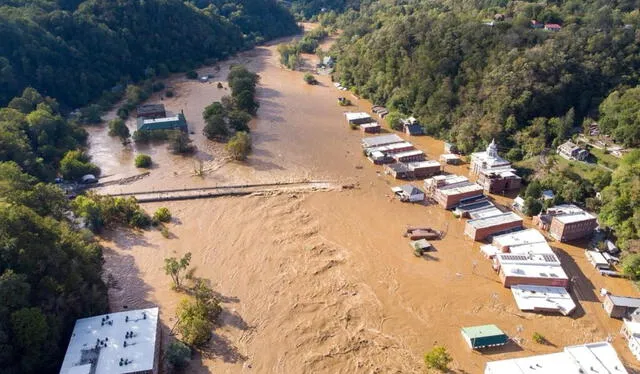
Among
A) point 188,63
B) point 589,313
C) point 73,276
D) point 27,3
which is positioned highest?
point 27,3

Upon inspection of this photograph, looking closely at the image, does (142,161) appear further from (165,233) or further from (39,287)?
(39,287)

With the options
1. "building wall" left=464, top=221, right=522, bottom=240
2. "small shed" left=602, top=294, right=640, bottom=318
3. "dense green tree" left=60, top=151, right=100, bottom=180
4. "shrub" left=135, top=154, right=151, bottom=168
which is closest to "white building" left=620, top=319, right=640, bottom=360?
"small shed" left=602, top=294, right=640, bottom=318

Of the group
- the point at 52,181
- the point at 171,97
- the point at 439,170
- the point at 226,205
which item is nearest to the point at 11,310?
the point at 226,205

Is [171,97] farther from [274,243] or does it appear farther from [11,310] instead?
[11,310]

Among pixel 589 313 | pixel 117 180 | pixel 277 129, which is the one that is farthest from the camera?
pixel 277 129

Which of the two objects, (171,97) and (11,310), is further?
(171,97)

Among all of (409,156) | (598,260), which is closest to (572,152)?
(598,260)

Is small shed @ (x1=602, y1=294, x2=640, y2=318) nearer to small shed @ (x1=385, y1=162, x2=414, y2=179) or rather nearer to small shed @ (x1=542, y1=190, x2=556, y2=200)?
small shed @ (x1=542, y1=190, x2=556, y2=200)

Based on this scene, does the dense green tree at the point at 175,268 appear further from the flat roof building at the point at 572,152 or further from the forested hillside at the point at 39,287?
the flat roof building at the point at 572,152
